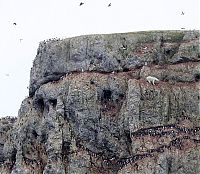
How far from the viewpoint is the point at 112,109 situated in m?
148

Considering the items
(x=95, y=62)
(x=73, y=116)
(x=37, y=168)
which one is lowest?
(x=37, y=168)

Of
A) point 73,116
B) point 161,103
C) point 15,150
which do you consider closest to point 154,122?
point 161,103

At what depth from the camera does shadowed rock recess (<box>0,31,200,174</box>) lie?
449ft

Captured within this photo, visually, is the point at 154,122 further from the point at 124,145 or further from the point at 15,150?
the point at 15,150

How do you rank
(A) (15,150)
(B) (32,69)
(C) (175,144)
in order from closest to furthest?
(C) (175,144), (A) (15,150), (B) (32,69)

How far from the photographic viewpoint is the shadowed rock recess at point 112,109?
5394 inches

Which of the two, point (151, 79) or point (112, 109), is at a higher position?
point (151, 79)

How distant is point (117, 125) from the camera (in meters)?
146

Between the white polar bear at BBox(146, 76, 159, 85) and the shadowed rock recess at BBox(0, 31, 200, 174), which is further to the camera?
the white polar bear at BBox(146, 76, 159, 85)

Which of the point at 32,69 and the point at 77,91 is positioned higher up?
the point at 32,69

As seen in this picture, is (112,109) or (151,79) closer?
(151,79)

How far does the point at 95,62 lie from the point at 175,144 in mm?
30001

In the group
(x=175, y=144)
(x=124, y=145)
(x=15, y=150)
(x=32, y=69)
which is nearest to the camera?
(x=175, y=144)

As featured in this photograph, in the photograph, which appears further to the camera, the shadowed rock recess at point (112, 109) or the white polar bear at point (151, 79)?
the white polar bear at point (151, 79)
